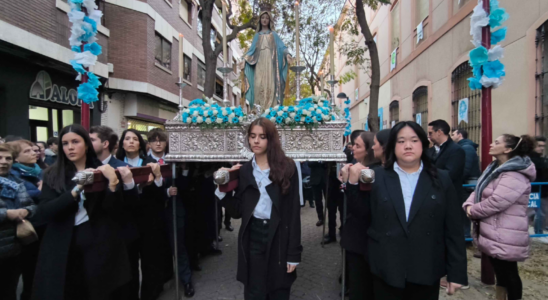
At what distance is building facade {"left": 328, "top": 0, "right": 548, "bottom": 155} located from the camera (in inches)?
242

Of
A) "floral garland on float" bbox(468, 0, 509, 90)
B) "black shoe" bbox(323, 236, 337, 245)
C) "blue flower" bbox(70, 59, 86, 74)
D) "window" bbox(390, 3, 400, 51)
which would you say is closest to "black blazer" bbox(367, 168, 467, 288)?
"floral garland on float" bbox(468, 0, 509, 90)

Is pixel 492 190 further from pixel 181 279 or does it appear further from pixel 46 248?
pixel 46 248

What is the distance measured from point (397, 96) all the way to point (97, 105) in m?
13.3

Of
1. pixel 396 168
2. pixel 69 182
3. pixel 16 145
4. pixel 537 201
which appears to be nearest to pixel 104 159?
pixel 69 182

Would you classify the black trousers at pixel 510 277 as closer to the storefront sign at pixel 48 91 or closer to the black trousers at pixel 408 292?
the black trousers at pixel 408 292

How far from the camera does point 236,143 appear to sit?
3.82m

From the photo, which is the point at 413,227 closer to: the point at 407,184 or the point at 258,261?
the point at 407,184

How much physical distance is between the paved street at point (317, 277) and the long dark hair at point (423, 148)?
2.32 m

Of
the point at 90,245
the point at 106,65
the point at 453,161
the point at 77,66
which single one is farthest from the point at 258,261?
the point at 106,65

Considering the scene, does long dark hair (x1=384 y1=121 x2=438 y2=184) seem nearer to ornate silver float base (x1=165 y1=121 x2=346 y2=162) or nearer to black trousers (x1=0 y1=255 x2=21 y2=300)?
ornate silver float base (x1=165 y1=121 x2=346 y2=162)

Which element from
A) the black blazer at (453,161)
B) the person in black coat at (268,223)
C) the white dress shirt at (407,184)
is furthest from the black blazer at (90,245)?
the black blazer at (453,161)

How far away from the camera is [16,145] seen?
387 centimetres

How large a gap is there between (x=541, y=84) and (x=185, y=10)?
18262 millimetres

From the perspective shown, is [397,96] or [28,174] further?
[397,96]
